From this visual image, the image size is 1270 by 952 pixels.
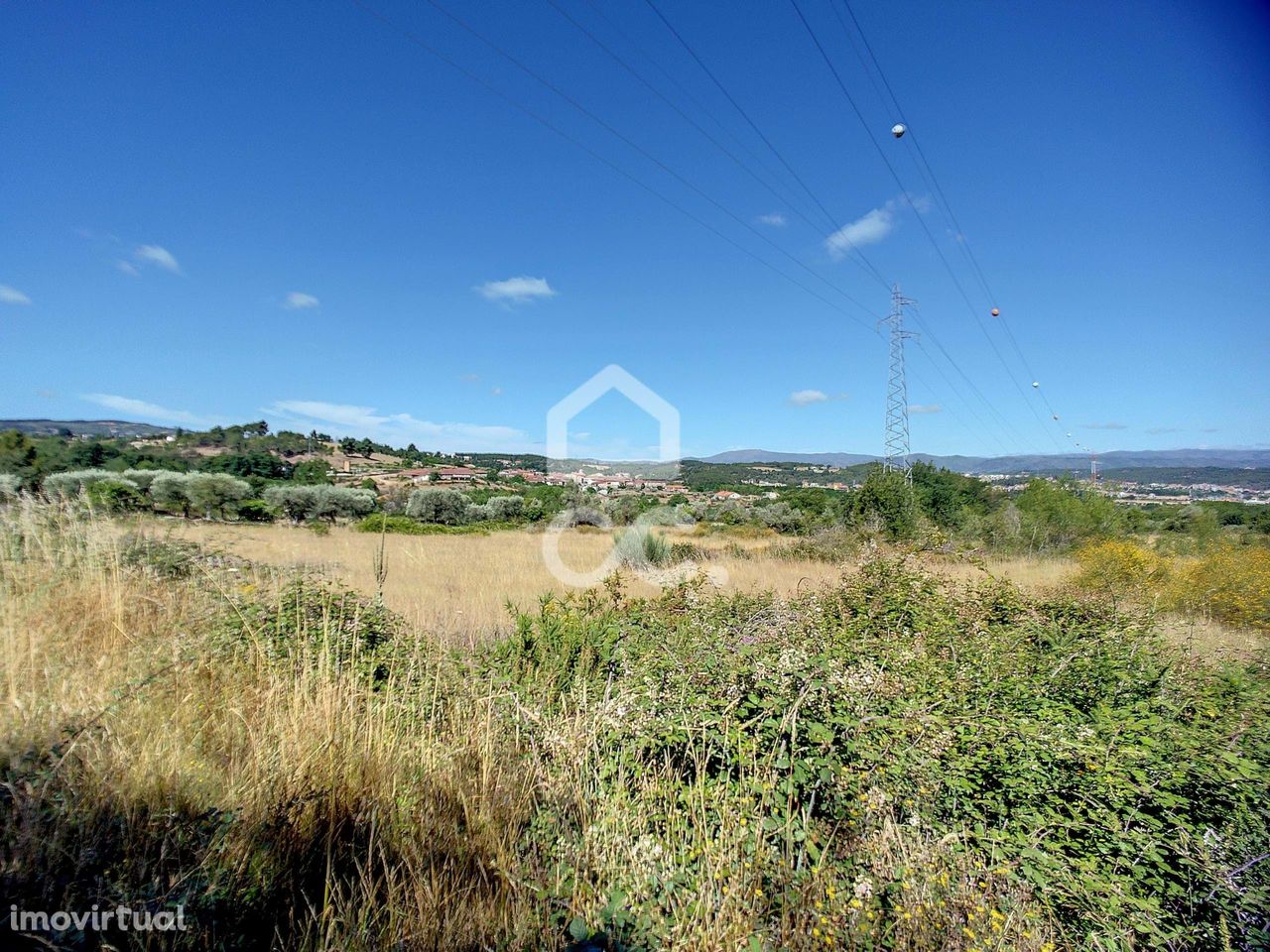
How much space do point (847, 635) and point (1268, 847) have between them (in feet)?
8.62

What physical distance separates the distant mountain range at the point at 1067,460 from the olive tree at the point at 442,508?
12.4 meters

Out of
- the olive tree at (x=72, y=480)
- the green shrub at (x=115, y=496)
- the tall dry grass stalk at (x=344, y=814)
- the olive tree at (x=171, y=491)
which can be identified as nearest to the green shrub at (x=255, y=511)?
the olive tree at (x=171, y=491)

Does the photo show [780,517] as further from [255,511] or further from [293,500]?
[255,511]

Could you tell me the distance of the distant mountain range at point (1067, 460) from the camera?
28266mm

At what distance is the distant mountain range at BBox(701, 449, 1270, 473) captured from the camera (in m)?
28.3

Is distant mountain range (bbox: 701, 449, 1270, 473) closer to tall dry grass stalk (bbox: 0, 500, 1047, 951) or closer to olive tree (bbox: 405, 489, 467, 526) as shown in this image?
olive tree (bbox: 405, 489, 467, 526)

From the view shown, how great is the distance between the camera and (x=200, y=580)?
13.6ft

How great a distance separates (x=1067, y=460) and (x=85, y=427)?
4462 centimetres

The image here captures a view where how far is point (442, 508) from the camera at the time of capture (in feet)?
59.7

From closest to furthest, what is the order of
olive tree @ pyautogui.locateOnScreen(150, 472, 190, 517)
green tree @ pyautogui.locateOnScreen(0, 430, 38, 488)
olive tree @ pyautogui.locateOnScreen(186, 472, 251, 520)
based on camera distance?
green tree @ pyautogui.locateOnScreen(0, 430, 38, 488), olive tree @ pyautogui.locateOnScreen(150, 472, 190, 517), olive tree @ pyautogui.locateOnScreen(186, 472, 251, 520)

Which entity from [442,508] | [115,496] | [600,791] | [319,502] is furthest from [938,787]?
[442,508]

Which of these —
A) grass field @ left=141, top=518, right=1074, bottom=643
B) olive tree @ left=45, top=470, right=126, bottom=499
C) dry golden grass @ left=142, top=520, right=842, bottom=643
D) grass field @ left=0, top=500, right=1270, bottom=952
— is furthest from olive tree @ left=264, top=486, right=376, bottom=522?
grass field @ left=0, top=500, right=1270, bottom=952

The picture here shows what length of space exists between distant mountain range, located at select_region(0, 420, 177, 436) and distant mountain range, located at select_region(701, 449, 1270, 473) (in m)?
20.3

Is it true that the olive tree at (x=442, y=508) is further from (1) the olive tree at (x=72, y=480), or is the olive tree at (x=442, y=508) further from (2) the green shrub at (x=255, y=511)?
(1) the olive tree at (x=72, y=480)
